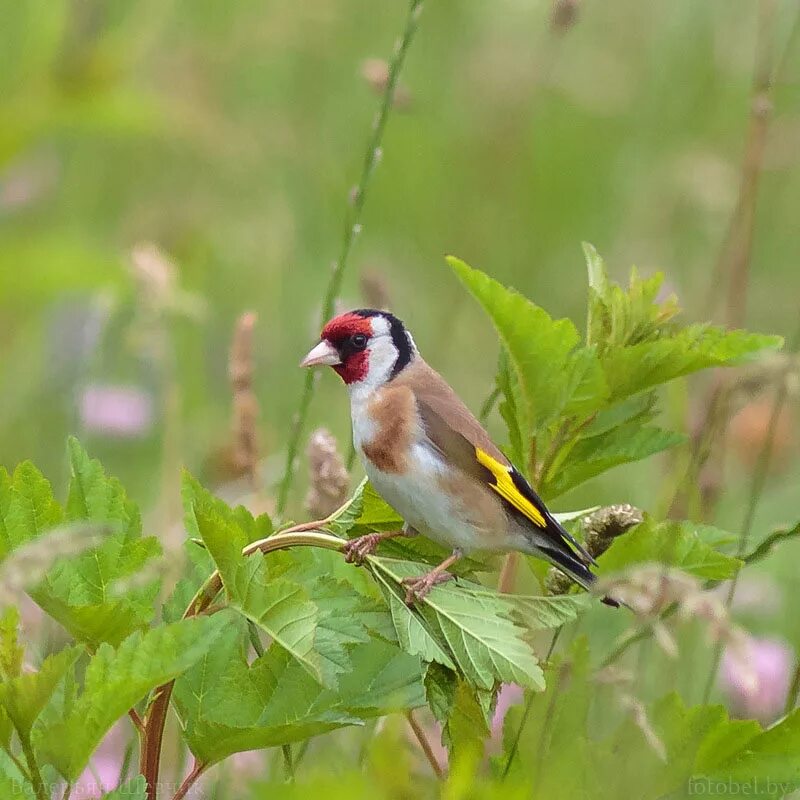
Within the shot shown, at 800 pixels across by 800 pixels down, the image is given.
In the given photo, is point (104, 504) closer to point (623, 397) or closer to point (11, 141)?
point (623, 397)

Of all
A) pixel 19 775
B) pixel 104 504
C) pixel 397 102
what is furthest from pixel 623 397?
pixel 397 102

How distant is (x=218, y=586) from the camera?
4.64 ft

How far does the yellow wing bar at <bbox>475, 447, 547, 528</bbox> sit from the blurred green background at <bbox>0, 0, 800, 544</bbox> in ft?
3.74

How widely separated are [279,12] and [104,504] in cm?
294

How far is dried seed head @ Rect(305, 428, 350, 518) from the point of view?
1946mm

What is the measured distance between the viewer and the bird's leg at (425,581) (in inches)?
56.9

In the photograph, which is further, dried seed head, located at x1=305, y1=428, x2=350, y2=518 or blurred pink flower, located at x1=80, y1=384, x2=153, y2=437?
blurred pink flower, located at x1=80, y1=384, x2=153, y2=437

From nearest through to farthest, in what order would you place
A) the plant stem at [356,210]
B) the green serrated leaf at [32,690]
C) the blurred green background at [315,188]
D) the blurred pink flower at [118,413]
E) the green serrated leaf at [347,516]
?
the green serrated leaf at [32,690]
the green serrated leaf at [347,516]
the plant stem at [356,210]
the blurred green background at [315,188]
the blurred pink flower at [118,413]

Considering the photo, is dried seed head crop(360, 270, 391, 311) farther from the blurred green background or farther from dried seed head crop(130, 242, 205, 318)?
the blurred green background

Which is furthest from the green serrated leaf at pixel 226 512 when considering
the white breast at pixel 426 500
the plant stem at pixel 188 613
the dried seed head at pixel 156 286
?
the dried seed head at pixel 156 286

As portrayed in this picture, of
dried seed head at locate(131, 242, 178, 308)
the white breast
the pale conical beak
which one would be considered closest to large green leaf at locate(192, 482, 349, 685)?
the white breast

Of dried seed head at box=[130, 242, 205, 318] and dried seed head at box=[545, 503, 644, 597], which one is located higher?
dried seed head at box=[545, 503, 644, 597]

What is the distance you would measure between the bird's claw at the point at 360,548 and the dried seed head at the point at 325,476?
0.33 metres

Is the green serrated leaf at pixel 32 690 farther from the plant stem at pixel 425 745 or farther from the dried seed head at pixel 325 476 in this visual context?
the dried seed head at pixel 325 476
